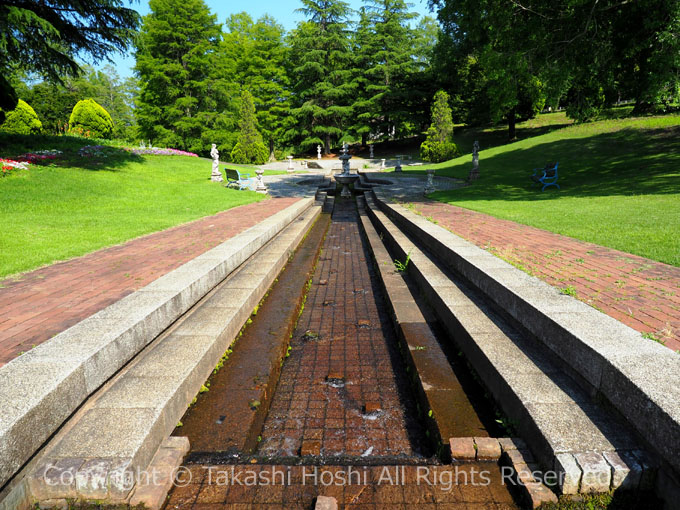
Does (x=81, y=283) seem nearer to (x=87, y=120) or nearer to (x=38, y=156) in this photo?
(x=38, y=156)

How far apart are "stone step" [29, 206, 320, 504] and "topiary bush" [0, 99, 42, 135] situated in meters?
35.8

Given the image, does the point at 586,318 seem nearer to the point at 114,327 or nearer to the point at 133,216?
the point at 114,327

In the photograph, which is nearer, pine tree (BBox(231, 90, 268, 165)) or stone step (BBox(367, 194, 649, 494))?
stone step (BBox(367, 194, 649, 494))

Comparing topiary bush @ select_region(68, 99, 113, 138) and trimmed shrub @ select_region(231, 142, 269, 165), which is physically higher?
topiary bush @ select_region(68, 99, 113, 138)

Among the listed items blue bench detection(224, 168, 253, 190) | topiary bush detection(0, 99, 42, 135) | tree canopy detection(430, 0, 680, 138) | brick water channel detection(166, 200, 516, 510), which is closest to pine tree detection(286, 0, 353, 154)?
topiary bush detection(0, 99, 42, 135)

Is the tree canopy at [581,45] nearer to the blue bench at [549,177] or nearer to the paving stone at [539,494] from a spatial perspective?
the blue bench at [549,177]

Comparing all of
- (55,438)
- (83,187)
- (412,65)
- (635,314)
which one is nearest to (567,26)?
(635,314)

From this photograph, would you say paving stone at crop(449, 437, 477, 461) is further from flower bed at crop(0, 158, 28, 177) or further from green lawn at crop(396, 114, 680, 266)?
flower bed at crop(0, 158, 28, 177)

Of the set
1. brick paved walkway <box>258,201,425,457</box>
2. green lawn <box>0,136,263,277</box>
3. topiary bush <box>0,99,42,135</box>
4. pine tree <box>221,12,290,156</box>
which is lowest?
brick paved walkway <box>258,201,425,457</box>

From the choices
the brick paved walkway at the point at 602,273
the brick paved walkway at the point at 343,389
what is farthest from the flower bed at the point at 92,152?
the brick paved walkway at the point at 602,273

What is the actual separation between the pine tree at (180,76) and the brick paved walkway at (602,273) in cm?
3602

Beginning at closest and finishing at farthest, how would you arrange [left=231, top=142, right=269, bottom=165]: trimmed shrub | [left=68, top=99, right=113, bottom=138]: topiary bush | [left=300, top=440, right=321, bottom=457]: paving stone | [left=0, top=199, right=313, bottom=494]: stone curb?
[left=0, top=199, right=313, bottom=494]: stone curb
[left=300, top=440, right=321, bottom=457]: paving stone
[left=231, top=142, right=269, bottom=165]: trimmed shrub
[left=68, top=99, right=113, bottom=138]: topiary bush

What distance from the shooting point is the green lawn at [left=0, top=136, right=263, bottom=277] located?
6582 mm

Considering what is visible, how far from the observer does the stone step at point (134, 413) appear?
195 centimetres
